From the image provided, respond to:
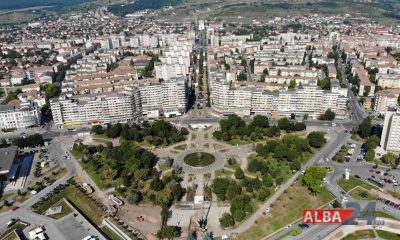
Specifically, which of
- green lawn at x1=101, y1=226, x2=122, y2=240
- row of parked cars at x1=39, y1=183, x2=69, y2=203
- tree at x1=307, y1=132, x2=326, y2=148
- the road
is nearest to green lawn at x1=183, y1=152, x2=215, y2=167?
the road

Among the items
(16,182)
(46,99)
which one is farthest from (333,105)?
(46,99)

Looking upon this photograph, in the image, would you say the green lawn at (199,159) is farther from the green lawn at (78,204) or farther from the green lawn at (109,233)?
the green lawn at (109,233)

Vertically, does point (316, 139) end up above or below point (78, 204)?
above

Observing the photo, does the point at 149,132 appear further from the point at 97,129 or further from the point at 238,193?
the point at 238,193

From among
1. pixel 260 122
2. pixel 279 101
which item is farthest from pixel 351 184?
pixel 279 101

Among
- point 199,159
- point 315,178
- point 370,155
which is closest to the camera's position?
point 315,178

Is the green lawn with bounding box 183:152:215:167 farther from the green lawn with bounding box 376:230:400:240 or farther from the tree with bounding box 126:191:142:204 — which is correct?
the green lawn with bounding box 376:230:400:240
